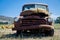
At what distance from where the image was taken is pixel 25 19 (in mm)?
11734

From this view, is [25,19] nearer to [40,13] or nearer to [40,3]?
[40,13]

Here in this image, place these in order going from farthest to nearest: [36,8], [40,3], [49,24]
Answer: [40,3] < [36,8] < [49,24]

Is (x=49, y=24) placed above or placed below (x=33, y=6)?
below

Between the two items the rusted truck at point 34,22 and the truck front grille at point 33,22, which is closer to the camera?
the rusted truck at point 34,22

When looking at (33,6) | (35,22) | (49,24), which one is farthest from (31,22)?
(33,6)

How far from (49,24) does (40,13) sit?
3.28 ft

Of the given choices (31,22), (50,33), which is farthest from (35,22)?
(50,33)

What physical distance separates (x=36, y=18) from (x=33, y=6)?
1975 mm

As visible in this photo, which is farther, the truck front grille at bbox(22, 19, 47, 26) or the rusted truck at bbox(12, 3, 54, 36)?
the truck front grille at bbox(22, 19, 47, 26)

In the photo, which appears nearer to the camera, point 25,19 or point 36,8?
point 25,19

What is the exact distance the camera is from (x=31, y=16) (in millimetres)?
11773

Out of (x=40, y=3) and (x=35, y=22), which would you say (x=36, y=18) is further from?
(x=40, y=3)

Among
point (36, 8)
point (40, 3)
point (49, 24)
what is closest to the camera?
point (49, 24)

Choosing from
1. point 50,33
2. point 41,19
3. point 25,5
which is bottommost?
point 50,33
